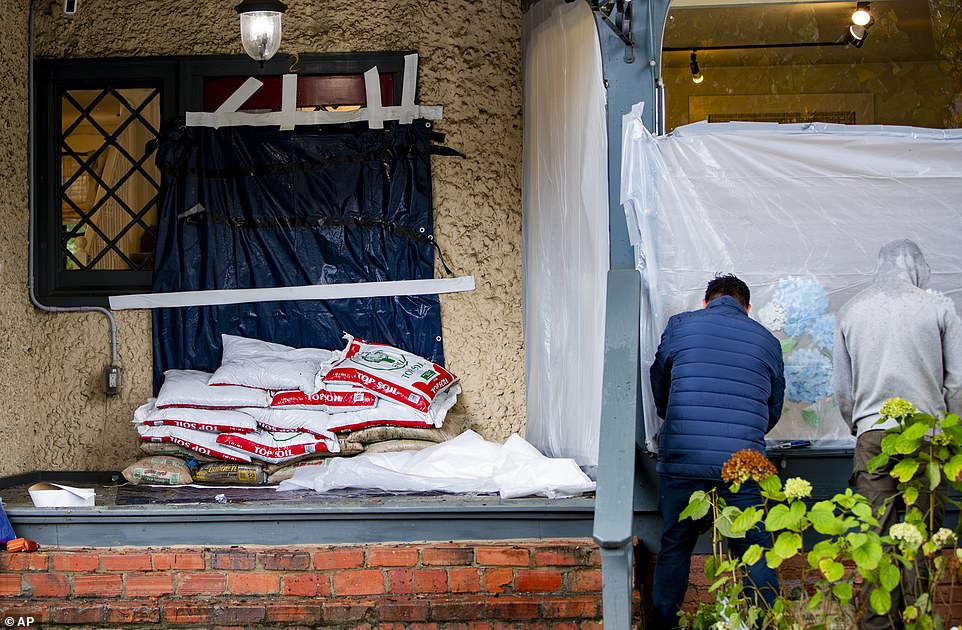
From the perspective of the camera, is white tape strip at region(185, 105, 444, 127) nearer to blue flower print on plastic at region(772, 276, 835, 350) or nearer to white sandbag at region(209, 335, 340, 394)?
white sandbag at region(209, 335, 340, 394)

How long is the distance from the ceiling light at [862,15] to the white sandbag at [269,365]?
3.88m

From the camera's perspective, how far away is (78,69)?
22.6 ft

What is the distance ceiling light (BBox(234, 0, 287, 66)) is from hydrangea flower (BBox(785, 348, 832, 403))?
2946mm

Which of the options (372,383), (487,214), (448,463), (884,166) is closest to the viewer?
(884,166)

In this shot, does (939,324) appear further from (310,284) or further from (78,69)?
(78,69)

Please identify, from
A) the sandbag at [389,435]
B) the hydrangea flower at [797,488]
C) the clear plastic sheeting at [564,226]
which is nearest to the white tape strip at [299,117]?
the clear plastic sheeting at [564,226]

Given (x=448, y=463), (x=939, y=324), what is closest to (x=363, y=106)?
(x=448, y=463)

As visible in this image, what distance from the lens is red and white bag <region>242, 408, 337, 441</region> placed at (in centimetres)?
616

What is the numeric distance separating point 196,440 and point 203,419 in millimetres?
119

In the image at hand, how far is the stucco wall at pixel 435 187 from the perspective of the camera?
680cm

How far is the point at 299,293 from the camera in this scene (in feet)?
22.4

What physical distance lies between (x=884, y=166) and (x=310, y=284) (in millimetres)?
3398

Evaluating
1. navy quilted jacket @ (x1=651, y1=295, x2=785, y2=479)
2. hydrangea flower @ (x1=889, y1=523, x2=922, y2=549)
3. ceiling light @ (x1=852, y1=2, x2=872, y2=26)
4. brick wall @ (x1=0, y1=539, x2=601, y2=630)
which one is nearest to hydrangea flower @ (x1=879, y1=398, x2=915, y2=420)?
hydrangea flower @ (x1=889, y1=523, x2=922, y2=549)

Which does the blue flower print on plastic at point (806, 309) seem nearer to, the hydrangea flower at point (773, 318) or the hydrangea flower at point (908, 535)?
the hydrangea flower at point (773, 318)
